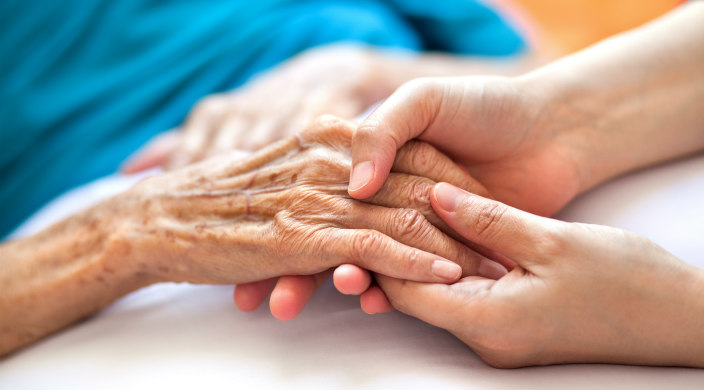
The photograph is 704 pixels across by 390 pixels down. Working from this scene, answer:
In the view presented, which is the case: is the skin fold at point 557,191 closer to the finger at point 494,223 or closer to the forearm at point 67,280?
the finger at point 494,223

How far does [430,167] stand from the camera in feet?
2.81

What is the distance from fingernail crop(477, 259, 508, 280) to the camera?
79cm

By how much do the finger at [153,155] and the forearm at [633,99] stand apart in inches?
37.7

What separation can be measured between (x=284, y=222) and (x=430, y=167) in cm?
26

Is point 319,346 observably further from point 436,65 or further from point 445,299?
point 436,65

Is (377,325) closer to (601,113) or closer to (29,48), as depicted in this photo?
(601,113)

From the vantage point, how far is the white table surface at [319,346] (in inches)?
28.4

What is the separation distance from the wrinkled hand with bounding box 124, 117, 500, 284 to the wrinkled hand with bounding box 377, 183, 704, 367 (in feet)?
0.24

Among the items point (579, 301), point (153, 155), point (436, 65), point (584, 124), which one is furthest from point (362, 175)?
point (436, 65)

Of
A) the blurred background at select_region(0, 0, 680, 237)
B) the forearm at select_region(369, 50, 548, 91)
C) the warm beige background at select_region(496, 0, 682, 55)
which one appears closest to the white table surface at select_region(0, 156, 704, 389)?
the blurred background at select_region(0, 0, 680, 237)

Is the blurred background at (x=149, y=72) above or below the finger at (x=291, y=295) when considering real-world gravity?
above

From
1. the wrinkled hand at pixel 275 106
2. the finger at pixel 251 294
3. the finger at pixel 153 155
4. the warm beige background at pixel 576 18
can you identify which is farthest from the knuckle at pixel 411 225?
the warm beige background at pixel 576 18

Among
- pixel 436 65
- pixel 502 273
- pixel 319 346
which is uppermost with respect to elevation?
pixel 436 65

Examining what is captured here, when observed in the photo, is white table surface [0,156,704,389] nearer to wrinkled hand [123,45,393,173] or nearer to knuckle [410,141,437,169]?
knuckle [410,141,437,169]
